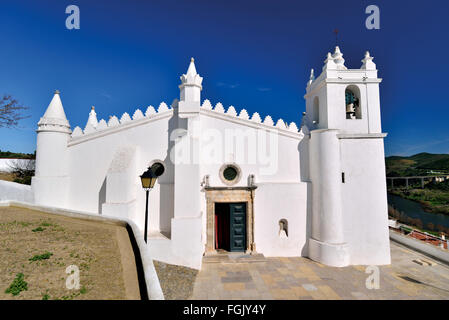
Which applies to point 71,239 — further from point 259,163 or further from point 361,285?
point 361,285

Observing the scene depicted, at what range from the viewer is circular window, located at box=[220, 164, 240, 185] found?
38.1ft

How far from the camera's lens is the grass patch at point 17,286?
12.6 feet

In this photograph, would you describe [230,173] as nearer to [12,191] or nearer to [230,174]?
→ [230,174]

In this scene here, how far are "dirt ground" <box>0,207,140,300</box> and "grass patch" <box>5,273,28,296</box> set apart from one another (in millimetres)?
63

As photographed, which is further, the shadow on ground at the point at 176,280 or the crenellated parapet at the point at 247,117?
the crenellated parapet at the point at 247,117

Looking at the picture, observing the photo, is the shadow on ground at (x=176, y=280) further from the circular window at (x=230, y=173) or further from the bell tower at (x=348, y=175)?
the bell tower at (x=348, y=175)

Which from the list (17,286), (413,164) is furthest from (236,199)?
(413,164)

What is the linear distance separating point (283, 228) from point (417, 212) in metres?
42.0

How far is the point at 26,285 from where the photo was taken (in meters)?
4.10

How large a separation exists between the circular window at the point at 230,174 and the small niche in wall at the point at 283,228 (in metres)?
3.30

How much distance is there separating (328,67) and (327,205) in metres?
7.17

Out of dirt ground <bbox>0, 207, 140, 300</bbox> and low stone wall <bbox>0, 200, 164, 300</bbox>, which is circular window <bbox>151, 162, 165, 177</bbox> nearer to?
low stone wall <bbox>0, 200, 164, 300</bbox>

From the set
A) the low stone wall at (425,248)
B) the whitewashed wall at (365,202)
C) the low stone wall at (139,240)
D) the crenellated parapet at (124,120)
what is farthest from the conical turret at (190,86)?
the low stone wall at (425,248)

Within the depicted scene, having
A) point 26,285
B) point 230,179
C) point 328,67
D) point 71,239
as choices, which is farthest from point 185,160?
point 328,67
